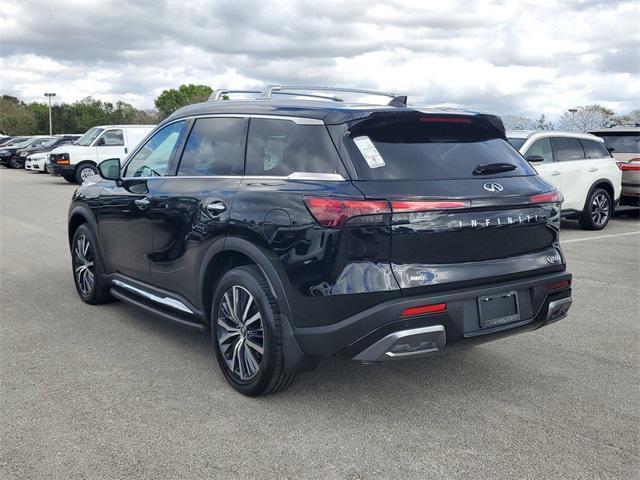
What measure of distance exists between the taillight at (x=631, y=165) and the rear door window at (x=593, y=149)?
1110 millimetres

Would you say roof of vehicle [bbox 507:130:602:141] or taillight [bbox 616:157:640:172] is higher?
roof of vehicle [bbox 507:130:602:141]

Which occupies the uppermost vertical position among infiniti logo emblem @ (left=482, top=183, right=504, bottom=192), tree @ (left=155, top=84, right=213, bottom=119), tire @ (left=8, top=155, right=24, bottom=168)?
tree @ (left=155, top=84, right=213, bottom=119)

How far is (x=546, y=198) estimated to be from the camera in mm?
3969

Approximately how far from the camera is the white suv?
36.1 feet

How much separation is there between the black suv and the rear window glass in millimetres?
10235

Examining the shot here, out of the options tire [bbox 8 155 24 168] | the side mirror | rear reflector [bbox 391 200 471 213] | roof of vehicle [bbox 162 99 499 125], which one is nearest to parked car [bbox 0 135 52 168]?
tire [bbox 8 155 24 168]

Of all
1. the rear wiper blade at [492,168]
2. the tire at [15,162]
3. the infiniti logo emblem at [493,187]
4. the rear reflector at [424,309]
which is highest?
the rear wiper blade at [492,168]

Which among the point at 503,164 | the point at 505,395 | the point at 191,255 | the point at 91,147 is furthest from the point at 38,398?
the point at 91,147

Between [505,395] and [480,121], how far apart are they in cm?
167

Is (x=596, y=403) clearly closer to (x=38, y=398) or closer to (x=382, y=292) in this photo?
(x=382, y=292)

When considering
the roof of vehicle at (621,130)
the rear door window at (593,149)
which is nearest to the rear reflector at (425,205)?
the rear door window at (593,149)

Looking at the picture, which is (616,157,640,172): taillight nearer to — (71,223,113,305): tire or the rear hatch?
the rear hatch

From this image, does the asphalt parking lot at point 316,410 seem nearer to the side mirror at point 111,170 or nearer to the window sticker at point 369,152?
the side mirror at point 111,170

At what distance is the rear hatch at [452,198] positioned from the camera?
343 centimetres
